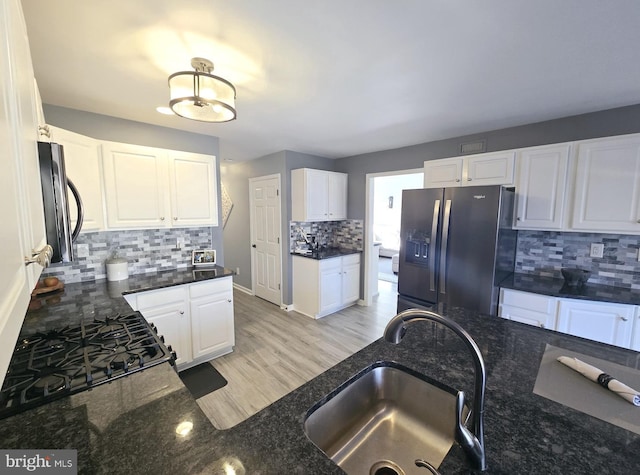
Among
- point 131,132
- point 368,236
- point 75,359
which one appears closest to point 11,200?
point 75,359

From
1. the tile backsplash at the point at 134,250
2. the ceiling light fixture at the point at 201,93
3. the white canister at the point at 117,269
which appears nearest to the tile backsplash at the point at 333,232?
the tile backsplash at the point at 134,250

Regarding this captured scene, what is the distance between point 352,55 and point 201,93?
885 millimetres

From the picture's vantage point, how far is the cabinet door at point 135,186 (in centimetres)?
219

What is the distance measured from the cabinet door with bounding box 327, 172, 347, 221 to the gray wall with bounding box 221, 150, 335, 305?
1.12ft

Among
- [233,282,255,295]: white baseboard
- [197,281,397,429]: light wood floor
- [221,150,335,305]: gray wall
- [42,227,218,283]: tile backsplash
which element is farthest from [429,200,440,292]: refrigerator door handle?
[233,282,255,295]: white baseboard

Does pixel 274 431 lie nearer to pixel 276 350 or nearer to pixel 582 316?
pixel 276 350

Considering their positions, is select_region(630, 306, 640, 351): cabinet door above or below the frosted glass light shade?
below

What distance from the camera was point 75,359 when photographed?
115 cm

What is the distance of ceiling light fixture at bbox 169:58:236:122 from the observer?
4.71 feet

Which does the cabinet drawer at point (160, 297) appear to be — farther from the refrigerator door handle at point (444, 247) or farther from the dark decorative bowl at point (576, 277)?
the dark decorative bowl at point (576, 277)

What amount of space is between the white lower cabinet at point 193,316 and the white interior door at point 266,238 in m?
1.42

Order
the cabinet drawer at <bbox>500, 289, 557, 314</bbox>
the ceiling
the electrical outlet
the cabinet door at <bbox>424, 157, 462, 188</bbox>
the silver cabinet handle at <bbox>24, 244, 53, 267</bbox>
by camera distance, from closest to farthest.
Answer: the silver cabinet handle at <bbox>24, 244, 53, 267</bbox>
the ceiling
the cabinet drawer at <bbox>500, 289, 557, 314</bbox>
the electrical outlet
the cabinet door at <bbox>424, 157, 462, 188</bbox>

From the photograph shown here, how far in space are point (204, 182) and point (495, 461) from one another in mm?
2845

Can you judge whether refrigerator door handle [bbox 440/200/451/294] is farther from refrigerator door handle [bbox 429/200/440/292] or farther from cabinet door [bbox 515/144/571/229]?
cabinet door [bbox 515/144/571/229]
